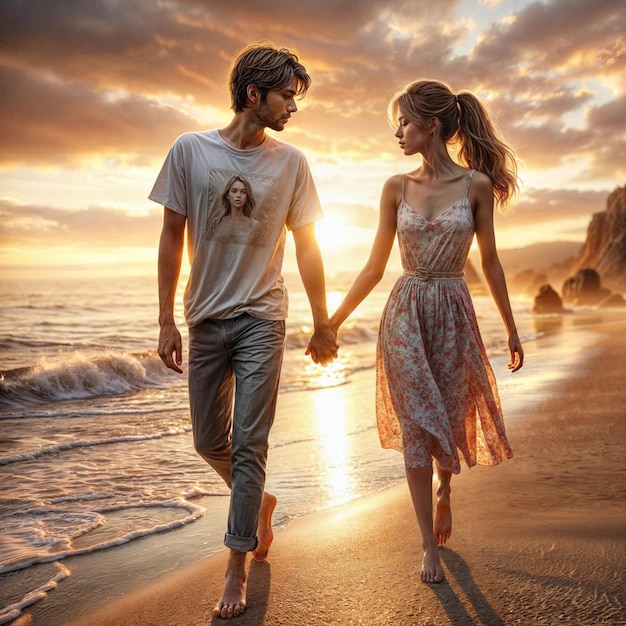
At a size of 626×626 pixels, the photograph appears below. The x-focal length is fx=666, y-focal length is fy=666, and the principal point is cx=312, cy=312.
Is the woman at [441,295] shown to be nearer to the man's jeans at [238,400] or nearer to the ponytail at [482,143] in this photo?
the ponytail at [482,143]

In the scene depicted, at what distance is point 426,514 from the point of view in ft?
10.2

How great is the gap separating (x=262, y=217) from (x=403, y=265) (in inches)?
33.0

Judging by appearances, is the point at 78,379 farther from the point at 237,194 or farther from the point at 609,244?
the point at 609,244

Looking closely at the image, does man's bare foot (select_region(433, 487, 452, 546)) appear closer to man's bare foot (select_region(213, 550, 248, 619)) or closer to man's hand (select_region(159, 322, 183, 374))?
man's bare foot (select_region(213, 550, 248, 619))

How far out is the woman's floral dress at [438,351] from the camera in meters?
3.22

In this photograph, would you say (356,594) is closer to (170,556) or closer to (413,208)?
(170,556)

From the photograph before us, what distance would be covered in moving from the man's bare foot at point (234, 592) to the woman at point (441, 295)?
895 mm

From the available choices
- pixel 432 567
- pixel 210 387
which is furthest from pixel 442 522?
pixel 210 387

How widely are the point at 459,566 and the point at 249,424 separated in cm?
115

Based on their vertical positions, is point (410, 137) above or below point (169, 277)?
above

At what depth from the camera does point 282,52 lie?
3113 millimetres

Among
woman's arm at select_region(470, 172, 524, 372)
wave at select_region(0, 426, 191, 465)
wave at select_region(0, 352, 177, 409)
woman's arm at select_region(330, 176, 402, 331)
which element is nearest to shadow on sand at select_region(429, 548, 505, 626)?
woman's arm at select_region(470, 172, 524, 372)

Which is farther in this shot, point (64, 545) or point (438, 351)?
point (64, 545)

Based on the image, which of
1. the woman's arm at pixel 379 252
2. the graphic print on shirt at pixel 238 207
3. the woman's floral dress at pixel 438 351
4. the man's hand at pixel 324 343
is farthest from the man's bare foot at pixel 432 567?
the graphic print on shirt at pixel 238 207
